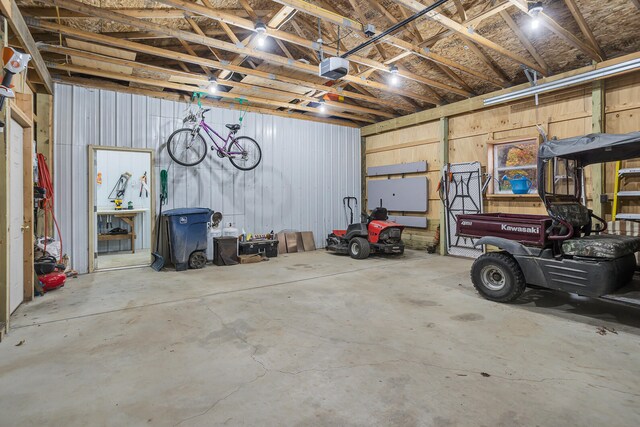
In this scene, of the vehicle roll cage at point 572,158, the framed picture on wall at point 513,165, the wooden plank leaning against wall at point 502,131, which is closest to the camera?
the vehicle roll cage at point 572,158

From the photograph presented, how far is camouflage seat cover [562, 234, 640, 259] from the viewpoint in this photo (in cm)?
311

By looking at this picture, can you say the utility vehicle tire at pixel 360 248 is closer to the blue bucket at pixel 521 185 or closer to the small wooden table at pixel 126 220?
the blue bucket at pixel 521 185

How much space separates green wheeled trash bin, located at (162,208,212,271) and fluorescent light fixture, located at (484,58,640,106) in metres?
5.76

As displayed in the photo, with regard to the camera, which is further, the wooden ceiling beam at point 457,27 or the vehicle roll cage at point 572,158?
the wooden ceiling beam at point 457,27

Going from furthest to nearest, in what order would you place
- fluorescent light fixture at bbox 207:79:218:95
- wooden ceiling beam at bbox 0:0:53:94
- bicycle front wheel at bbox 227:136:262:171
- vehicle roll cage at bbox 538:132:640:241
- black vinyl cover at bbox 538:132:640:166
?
bicycle front wheel at bbox 227:136:262:171, fluorescent light fixture at bbox 207:79:218:95, vehicle roll cage at bbox 538:132:640:241, black vinyl cover at bbox 538:132:640:166, wooden ceiling beam at bbox 0:0:53:94

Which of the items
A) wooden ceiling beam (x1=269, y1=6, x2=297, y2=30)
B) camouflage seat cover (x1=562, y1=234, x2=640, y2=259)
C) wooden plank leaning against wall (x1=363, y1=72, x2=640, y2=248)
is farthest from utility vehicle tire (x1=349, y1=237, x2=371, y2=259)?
wooden ceiling beam (x1=269, y1=6, x2=297, y2=30)

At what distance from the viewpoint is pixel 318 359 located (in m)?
2.49

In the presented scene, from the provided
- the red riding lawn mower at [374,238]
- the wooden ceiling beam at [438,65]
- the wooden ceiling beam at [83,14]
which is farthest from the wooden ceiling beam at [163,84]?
the red riding lawn mower at [374,238]

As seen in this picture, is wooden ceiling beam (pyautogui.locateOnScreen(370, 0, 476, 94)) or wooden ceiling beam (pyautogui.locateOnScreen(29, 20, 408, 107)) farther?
wooden ceiling beam (pyautogui.locateOnScreen(370, 0, 476, 94))

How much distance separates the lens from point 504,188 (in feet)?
20.4

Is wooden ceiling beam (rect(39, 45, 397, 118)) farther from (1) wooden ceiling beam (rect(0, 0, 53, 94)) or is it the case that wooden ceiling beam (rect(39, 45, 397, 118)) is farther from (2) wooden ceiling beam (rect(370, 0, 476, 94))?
(2) wooden ceiling beam (rect(370, 0, 476, 94))

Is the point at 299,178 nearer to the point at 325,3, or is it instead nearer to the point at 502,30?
the point at 325,3

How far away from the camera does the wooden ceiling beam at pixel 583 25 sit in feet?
12.9

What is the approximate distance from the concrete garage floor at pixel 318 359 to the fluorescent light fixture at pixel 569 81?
10.8 ft
